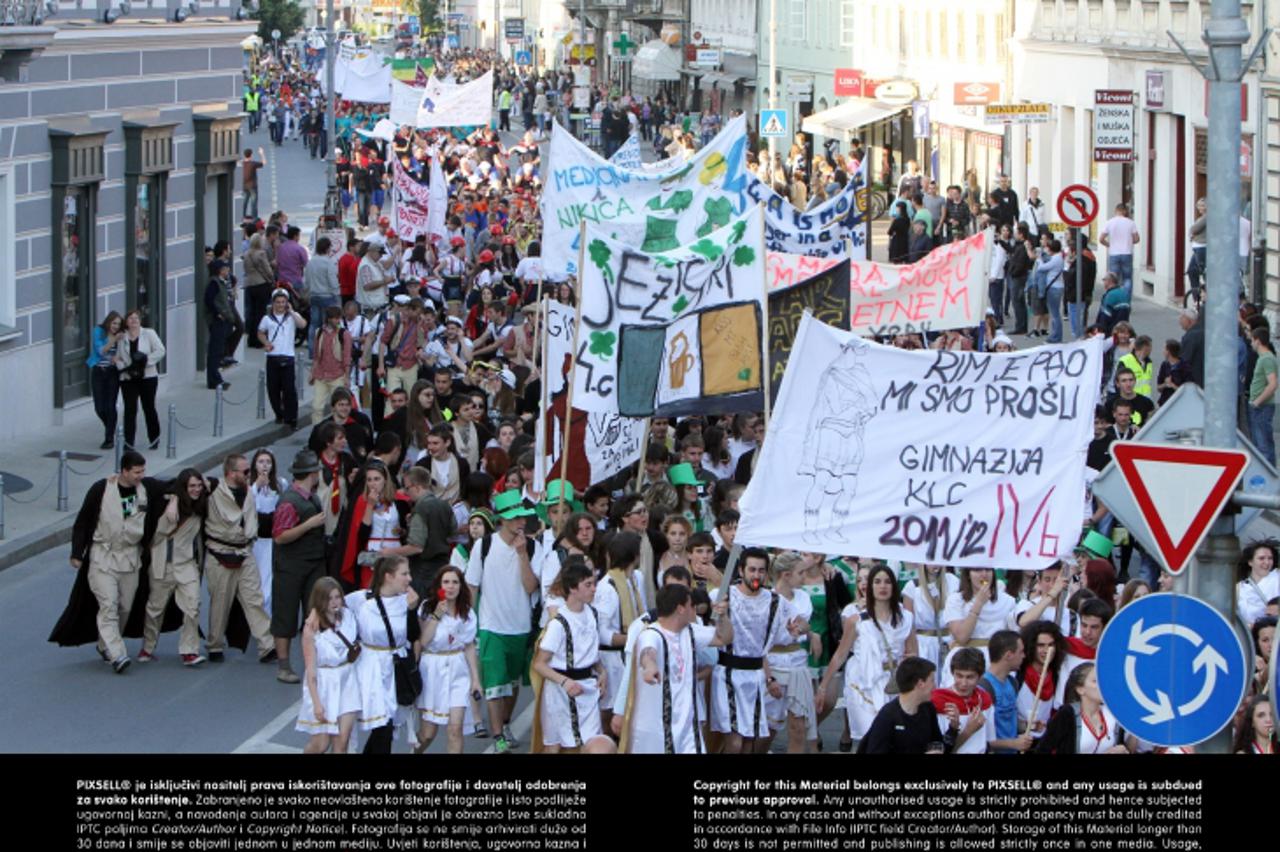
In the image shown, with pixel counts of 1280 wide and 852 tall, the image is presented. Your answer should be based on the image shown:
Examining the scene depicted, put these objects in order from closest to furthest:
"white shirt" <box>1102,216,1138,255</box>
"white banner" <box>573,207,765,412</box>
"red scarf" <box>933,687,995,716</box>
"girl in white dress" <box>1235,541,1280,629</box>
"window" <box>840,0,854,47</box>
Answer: "red scarf" <box>933,687,995,716</box>
"girl in white dress" <box>1235,541,1280,629</box>
"white banner" <box>573,207,765,412</box>
"white shirt" <box>1102,216,1138,255</box>
"window" <box>840,0,854,47</box>

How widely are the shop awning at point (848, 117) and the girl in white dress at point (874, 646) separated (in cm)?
4185

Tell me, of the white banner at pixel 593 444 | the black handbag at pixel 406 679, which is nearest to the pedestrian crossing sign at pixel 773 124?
the white banner at pixel 593 444

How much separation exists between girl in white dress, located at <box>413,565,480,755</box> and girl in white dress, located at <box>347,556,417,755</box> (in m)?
0.23

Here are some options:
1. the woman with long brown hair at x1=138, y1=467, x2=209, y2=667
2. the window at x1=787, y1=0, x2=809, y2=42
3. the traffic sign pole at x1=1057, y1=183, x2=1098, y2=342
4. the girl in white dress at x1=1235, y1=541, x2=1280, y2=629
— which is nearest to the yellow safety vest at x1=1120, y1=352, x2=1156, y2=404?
the traffic sign pole at x1=1057, y1=183, x2=1098, y2=342

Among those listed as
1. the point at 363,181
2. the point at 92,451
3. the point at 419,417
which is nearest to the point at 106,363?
the point at 92,451

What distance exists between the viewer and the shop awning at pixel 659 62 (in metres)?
84.1

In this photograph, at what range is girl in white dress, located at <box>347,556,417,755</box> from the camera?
12031 millimetres

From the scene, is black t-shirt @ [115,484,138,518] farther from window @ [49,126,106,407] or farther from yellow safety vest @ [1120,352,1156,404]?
window @ [49,126,106,407]

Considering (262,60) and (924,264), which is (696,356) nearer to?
(924,264)

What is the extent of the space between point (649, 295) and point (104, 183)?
13.3 m

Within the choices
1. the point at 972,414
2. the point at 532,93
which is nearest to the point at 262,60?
the point at 532,93

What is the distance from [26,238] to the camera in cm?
2469

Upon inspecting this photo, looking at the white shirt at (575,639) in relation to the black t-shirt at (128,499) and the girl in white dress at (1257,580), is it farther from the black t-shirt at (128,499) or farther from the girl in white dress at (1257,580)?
the black t-shirt at (128,499)
